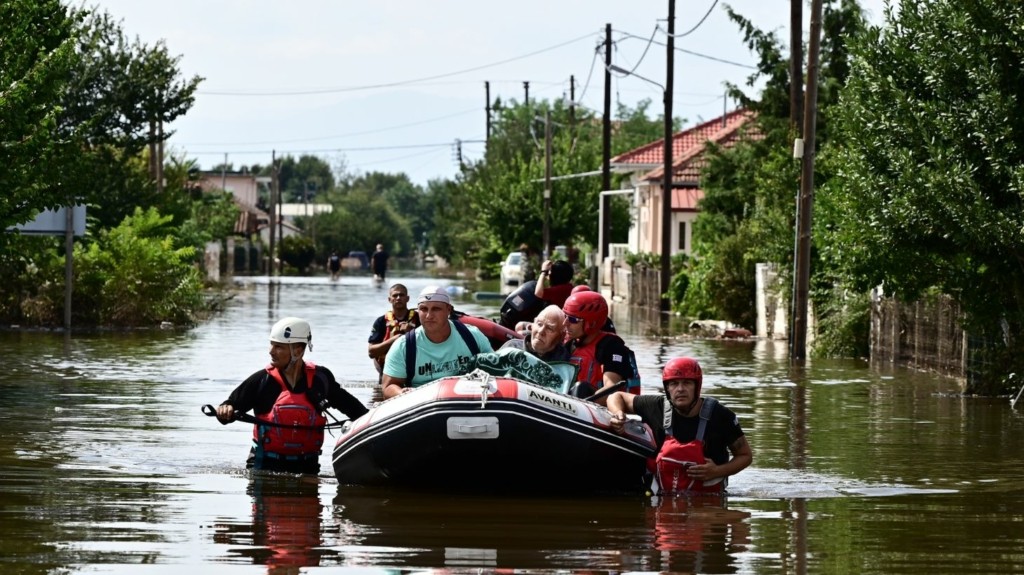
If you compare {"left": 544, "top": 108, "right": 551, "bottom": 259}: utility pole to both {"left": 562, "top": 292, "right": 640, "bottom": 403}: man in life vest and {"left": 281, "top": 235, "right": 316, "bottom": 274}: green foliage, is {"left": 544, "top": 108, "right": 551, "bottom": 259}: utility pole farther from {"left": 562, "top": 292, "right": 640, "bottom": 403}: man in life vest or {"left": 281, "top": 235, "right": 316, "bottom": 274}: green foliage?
{"left": 562, "top": 292, "right": 640, "bottom": 403}: man in life vest

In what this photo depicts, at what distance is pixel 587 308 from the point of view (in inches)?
527

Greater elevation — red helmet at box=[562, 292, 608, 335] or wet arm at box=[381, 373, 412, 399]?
red helmet at box=[562, 292, 608, 335]

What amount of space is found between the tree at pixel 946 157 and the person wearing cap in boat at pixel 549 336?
7.88 meters

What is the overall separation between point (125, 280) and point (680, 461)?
25587 mm

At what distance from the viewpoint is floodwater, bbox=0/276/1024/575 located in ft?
33.8

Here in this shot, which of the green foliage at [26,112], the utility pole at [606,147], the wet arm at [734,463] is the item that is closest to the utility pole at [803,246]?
the green foliage at [26,112]

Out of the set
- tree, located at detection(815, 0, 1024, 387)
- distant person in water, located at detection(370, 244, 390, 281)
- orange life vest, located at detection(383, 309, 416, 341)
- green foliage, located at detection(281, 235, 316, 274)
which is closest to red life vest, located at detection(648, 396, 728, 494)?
orange life vest, located at detection(383, 309, 416, 341)

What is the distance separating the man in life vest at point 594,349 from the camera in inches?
529

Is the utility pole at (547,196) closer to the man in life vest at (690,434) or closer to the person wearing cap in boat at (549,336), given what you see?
the person wearing cap in boat at (549,336)

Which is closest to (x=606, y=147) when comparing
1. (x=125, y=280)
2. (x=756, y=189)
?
(x=756, y=189)

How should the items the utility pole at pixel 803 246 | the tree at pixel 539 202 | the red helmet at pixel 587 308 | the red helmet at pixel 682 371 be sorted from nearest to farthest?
the red helmet at pixel 682 371, the red helmet at pixel 587 308, the utility pole at pixel 803 246, the tree at pixel 539 202

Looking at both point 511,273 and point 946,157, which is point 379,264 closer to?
point 511,273

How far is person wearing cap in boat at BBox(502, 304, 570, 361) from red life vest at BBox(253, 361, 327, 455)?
1473mm

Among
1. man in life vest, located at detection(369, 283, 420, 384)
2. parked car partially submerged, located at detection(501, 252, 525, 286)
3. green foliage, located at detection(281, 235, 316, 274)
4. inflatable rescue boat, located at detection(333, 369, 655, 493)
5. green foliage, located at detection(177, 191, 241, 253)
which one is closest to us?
inflatable rescue boat, located at detection(333, 369, 655, 493)
